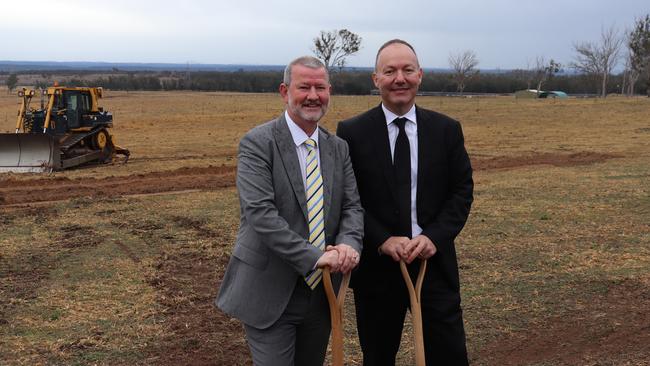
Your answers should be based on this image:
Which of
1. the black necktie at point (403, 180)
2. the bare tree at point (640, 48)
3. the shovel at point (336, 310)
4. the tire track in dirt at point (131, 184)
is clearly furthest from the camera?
the bare tree at point (640, 48)

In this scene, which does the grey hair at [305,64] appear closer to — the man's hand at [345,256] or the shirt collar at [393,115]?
the shirt collar at [393,115]

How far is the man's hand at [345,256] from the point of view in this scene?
9.61 feet

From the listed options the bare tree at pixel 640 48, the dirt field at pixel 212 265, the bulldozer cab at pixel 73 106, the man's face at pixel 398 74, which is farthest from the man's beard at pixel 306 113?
the bare tree at pixel 640 48

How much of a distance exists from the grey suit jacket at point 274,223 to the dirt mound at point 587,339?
2.64m

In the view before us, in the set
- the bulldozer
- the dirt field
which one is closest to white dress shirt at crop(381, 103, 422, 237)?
the dirt field

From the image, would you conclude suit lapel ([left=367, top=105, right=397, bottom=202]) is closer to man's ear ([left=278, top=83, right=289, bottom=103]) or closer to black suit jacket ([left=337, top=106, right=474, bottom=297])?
black suit jacket ([left=337, top=106, right=474, bottom=297])

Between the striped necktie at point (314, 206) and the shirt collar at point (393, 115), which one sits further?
the shirt collar at point (393, 115)

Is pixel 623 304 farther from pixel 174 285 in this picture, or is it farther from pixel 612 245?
pixel 174 285

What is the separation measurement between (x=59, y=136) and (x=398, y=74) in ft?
49.6

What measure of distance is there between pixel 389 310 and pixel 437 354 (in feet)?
1.02

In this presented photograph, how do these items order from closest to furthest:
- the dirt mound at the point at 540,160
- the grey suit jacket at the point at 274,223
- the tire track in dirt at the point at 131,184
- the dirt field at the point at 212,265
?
1. the grey suit jacket at the point at 274,223
2. the dirt field at the point at 212,265
3. the tire track in dirt at the point at 131,184
4. the dirt mound at the point at 540,160

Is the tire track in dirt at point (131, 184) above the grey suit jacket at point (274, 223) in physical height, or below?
below

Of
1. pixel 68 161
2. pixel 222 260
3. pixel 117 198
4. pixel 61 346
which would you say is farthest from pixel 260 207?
pixel 68 161

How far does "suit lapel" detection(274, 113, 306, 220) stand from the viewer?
295 centimetres
